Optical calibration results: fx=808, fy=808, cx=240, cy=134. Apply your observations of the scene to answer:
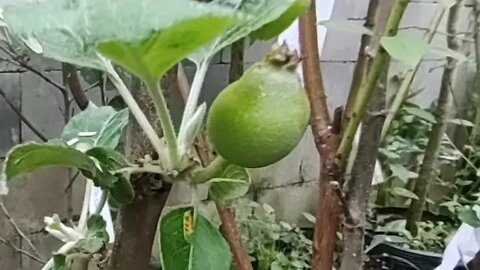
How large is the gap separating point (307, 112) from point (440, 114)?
150cm

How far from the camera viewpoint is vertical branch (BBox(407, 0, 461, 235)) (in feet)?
5.49

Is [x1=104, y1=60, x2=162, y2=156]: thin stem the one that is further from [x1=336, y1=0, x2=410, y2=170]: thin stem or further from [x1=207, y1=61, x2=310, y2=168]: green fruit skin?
[x1=336, y1=0, x2=410, y2=170]: thin stem

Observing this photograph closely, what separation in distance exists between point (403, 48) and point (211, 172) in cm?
14

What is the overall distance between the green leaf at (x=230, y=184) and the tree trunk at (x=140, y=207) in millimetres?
19

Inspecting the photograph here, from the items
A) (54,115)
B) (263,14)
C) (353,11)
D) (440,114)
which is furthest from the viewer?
(353,11)

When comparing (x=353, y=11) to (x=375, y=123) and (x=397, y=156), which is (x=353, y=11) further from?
(x=375, y=123)

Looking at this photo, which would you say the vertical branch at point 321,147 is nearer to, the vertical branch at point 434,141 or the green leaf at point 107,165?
the green leaf at point 107,165

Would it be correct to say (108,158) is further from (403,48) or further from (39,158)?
(403,48)

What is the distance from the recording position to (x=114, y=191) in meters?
0.29

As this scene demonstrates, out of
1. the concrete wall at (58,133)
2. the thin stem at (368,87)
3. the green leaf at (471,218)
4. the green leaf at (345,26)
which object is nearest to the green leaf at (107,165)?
the thin stem at (368,87)

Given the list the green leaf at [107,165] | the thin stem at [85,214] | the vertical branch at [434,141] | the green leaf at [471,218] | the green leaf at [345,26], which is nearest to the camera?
the green leaf at [107,165]

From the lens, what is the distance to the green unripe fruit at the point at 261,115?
9.1 inches

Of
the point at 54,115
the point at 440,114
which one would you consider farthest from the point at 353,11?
the point at 54,115

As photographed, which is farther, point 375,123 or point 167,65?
point 375,123
